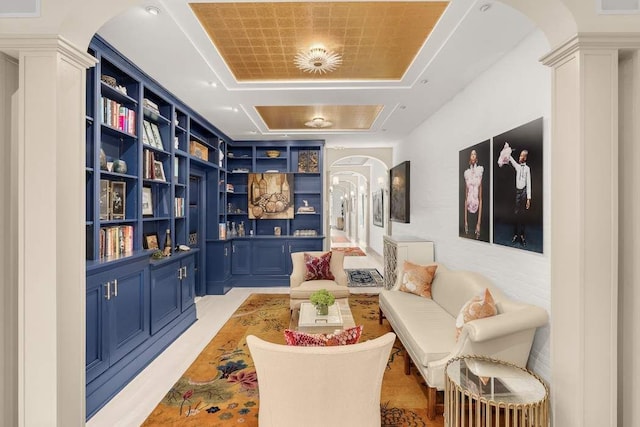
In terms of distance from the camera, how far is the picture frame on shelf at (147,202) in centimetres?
351

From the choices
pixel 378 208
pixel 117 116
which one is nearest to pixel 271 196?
pixel 117 116

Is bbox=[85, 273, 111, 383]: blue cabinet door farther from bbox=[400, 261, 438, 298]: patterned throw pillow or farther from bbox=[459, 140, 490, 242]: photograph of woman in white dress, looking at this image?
bbox=[459, 140, 490, 242]: photograph of woman in white dress

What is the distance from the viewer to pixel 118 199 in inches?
119

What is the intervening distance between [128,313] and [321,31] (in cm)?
297

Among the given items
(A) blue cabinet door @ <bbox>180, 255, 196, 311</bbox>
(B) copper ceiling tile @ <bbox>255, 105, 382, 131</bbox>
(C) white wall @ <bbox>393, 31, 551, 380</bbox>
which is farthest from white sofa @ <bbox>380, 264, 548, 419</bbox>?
(B) copper ceiling tile @ <bbox>255, 105, 382, 131</bbox>

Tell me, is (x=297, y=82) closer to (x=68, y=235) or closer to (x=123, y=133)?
(x=123, y=133)

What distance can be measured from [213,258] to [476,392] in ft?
15.8

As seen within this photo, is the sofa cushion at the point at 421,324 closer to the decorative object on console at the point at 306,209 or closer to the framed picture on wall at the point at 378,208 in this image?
the decorative object on console at the point at 306,209

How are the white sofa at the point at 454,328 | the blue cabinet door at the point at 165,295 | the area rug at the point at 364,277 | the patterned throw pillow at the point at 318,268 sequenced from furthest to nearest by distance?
the area rug at the point at 364,277, the patterned throw pillow at the point at 318,268, the blue cabinet door at the point at 165,295, the white sofa at the point at 454,328

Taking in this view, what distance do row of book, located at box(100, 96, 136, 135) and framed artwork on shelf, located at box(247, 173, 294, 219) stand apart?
3290 mm

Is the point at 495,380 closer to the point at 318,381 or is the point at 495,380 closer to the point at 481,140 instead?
the point at 318,381

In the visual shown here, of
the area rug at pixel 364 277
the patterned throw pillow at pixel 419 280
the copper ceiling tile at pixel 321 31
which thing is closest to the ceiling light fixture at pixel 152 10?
the copper ceiling tile at pixel 321 31

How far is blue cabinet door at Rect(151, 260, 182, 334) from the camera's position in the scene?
3238 millimetres

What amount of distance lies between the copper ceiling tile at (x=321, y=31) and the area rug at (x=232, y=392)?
2.93m
